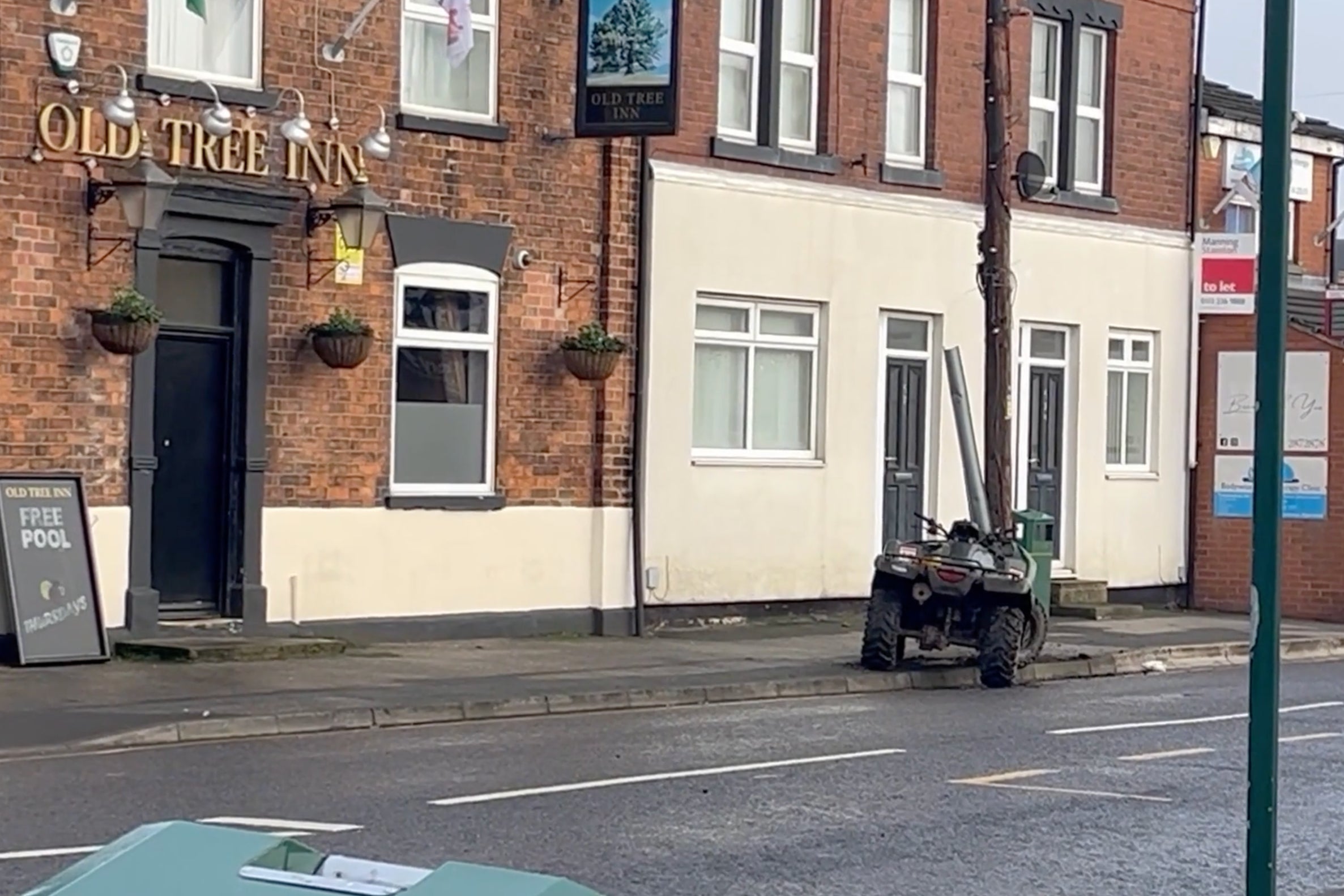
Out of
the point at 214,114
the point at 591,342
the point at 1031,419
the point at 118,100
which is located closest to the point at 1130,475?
the point at 1031,419

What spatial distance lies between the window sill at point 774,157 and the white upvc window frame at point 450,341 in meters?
2.93

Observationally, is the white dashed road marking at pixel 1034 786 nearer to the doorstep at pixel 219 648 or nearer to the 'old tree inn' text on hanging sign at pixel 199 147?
the doorstep at pixel 219 648

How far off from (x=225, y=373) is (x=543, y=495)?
11.0ft

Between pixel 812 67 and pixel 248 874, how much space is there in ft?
65.2

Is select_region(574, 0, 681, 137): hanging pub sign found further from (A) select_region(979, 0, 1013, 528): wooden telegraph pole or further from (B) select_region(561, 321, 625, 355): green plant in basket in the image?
(A) select_region(979, 0, 1013, 528): wooden telegraph pole

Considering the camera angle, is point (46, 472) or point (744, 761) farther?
point (46, 472)

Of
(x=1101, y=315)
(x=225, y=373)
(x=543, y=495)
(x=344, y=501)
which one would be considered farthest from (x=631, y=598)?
(x=1101, y=315)

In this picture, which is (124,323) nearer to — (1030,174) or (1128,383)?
(1030,174)

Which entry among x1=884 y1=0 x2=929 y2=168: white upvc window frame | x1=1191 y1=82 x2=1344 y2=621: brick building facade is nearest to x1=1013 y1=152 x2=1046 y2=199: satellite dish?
x1=884 y1=0 x2=929 y2=168: white upvc window frame

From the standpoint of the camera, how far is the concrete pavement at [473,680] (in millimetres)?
13664

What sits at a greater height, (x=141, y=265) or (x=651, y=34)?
(x=651, y=34)

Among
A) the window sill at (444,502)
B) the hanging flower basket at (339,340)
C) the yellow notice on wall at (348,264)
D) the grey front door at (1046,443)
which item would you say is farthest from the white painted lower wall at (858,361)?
the hanging flower basket at (339,340)

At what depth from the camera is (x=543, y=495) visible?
65.7 feet

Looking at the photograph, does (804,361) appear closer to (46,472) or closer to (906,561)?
(906,561)
